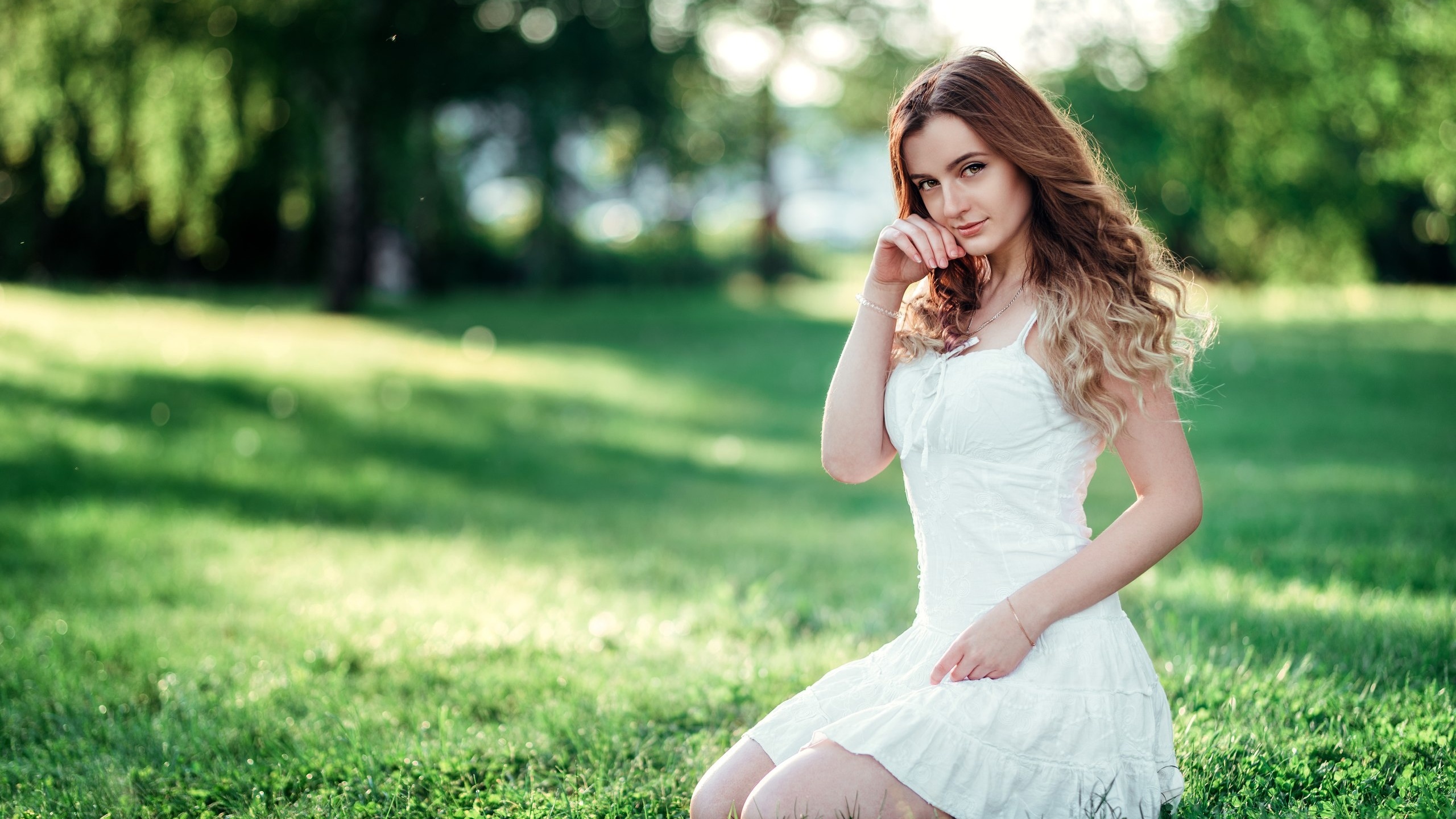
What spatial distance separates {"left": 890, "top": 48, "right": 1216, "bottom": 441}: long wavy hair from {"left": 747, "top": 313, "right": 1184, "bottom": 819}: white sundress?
0.08 m

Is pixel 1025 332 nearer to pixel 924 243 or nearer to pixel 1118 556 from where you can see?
pixel 924 243

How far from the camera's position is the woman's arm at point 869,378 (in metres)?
2.45

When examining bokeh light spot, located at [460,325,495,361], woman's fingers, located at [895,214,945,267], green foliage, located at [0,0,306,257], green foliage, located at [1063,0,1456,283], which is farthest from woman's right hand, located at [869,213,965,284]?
green foliage, located at [0,0,306,257]

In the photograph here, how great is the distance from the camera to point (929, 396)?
2.38 m

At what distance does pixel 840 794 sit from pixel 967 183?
1.29 metres

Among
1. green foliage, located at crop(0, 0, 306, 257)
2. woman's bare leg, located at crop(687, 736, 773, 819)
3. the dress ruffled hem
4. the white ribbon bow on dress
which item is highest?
green foliage, located at crop(0, 0, 306, 257)

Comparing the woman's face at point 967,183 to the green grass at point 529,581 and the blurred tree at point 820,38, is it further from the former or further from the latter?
the blurred tree at point 820,38

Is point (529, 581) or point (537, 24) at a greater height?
point (537, 24)

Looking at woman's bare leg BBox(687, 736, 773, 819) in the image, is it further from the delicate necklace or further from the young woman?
the delicate necklace

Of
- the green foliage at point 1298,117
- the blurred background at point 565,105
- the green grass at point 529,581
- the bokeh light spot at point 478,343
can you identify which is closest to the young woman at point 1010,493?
the green grass at point 529,581

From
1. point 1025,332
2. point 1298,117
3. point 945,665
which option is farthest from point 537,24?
point 945,665

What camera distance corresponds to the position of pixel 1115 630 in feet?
7.41

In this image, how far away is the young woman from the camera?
2.17 meters

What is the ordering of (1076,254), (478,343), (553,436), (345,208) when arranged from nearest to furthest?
(1076,254) → (553,436) → (478,343) → (345,208)
